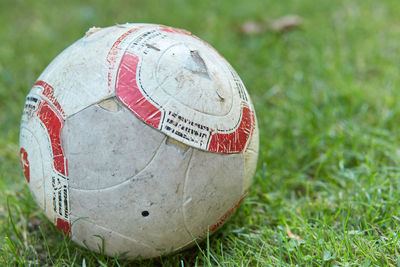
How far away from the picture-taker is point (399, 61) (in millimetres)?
3930

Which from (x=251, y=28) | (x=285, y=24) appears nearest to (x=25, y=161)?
(x=251, y=28)

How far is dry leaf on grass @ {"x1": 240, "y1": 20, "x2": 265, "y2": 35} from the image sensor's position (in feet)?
15.1

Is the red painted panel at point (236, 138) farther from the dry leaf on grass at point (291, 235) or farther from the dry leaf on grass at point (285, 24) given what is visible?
the dry leaf on grass at point (285, 24)

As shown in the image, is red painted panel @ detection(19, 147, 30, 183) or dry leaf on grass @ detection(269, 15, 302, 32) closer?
red painted panel @ detection(19, 147, 30, 183)

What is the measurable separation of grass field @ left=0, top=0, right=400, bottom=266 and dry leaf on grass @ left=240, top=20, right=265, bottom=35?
50 mm

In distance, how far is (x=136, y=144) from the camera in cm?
187

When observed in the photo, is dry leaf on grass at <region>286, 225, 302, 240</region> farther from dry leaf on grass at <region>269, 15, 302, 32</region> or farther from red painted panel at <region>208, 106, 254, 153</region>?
dry leaf on grass at <region>269, 15, 302, 32</region>

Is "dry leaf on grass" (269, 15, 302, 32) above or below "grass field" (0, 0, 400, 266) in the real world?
above

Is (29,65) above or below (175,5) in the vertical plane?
below

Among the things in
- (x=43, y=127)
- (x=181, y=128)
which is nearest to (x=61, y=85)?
(x=43, y=127)

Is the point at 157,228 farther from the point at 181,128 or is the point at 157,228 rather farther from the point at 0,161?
the point at 0,161

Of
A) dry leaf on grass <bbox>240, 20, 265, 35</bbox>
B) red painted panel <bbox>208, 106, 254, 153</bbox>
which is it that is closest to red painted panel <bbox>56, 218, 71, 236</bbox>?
red painted panel <bbox>208, 106, 254, 153</bbox>

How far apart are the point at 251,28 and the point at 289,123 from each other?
168cm

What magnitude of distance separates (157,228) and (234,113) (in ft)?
2.01
